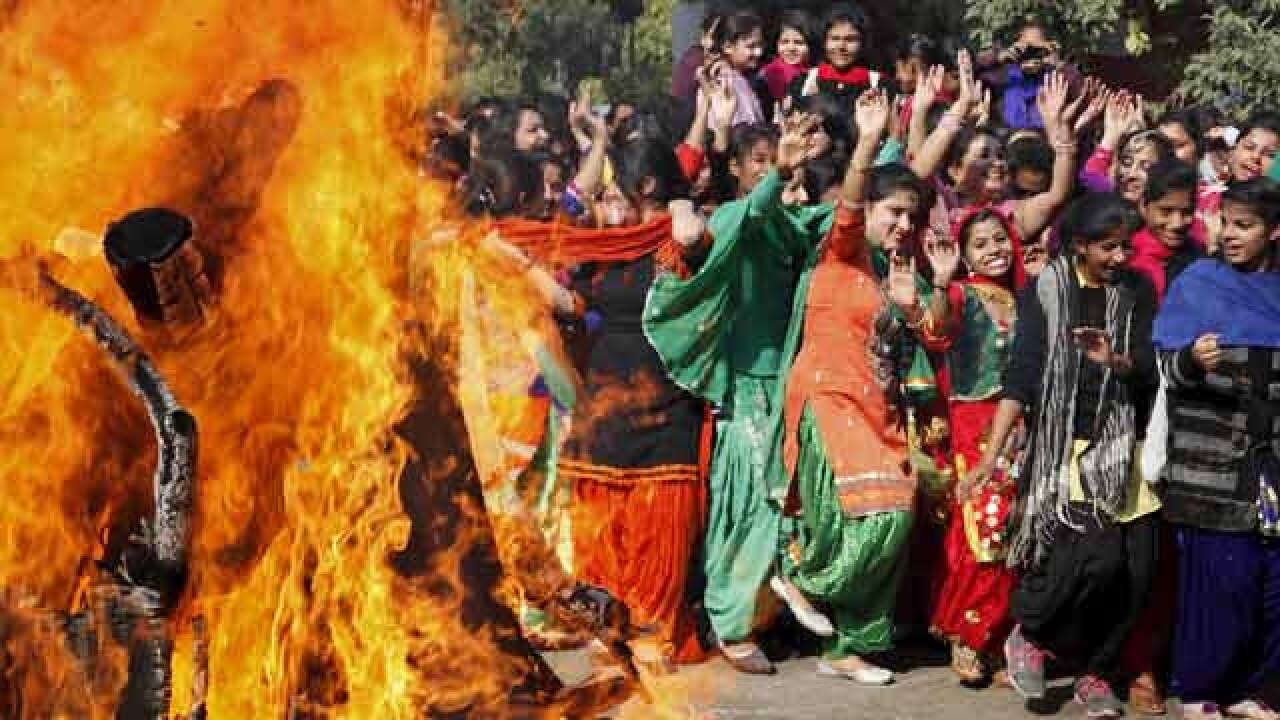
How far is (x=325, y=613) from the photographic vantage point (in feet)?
13.6

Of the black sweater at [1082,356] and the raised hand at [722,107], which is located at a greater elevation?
the raised hand at [722,107]

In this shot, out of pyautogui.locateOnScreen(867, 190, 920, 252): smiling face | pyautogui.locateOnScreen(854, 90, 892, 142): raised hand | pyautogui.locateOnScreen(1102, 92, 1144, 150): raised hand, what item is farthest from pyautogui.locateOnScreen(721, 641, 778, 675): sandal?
pyautogui.locateOnScreen(1102, 92, 1144, 150): raised hand

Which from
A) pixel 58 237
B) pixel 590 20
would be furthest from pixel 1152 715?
pixel 590 20

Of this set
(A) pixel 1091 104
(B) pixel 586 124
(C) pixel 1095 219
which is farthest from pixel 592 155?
(C) pixel 1095 219

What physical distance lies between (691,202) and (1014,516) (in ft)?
5.62

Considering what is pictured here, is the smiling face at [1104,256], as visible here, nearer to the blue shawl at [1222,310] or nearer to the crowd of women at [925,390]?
the crowd of women at [925,390]

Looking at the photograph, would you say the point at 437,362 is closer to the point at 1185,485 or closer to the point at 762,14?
the point at 1185,485

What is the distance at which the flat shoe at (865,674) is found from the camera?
7590mm

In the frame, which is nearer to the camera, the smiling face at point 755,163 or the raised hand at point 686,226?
the raised hand at point 686,226

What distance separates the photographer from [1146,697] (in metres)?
7.30

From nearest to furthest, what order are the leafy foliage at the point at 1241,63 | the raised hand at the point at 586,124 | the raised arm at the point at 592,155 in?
the raised arm at the point at 592,155, the raised hand at the point at 586,124, the leafy foliage at the point at 1241,63

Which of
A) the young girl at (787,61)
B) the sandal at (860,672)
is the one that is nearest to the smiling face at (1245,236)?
the sandal at (860,672)

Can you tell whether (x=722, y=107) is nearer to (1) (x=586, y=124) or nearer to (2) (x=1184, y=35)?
(1) (x=586, y=124)

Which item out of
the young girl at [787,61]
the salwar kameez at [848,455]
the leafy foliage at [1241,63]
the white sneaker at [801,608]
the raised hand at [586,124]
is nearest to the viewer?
the salwar kameez at [848,455]
